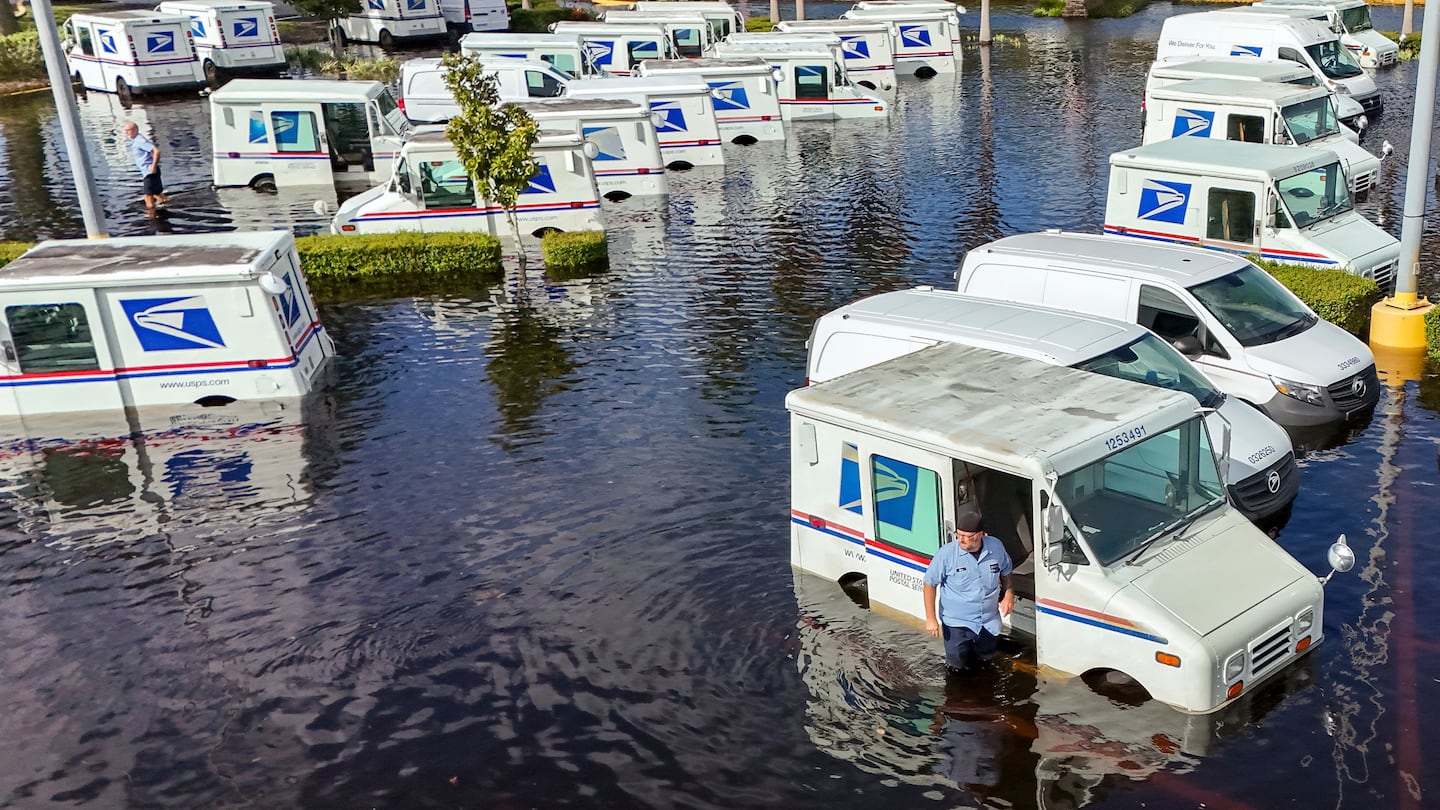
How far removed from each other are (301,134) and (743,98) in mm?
12223

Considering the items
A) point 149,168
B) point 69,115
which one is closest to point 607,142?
point 149,168

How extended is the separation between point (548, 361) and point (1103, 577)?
11971 mm

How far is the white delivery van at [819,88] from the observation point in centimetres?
4131

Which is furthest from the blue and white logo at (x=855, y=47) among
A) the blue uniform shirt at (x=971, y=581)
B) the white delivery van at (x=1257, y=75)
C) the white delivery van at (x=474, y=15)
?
the blue uniform shirt at (x=971, y=581)

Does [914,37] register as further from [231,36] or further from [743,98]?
[231,36]

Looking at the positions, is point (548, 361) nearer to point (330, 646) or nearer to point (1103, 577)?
point (330, 646)

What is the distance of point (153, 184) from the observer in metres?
31.8

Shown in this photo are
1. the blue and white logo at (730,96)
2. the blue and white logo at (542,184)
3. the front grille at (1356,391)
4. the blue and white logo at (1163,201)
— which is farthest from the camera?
the blue and white logo at (730,96)

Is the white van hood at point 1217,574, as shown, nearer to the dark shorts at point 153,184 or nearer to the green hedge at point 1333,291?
the green hedge at point 1333,291

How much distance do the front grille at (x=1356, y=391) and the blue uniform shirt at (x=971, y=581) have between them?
7732 millimetres

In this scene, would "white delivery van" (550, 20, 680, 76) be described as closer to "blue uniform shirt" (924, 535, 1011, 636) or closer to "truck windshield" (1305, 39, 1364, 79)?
"truck windshield" (1305, 39, 1364, 79)

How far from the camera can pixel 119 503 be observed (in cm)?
1702

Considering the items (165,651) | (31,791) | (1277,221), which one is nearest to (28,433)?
(165,651)

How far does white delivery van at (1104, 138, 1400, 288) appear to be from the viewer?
21031 mm
